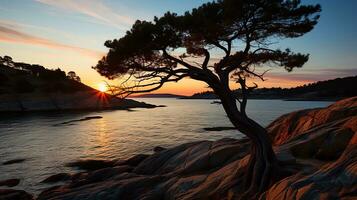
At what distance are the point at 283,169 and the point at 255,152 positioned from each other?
1429 mm

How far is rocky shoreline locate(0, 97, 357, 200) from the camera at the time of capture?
9070 mm

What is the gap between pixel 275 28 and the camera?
14.8 m

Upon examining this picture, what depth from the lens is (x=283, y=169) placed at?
13141 mm

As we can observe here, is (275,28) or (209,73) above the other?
(275,28)

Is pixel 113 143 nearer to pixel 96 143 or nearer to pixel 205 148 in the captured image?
pixel 96 143

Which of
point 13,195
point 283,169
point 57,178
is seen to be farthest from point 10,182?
point 283,169

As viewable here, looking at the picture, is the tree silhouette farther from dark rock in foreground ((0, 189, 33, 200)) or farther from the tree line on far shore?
the tree line on far shore

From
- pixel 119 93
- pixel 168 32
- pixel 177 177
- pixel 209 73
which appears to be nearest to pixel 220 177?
pixel 177 177

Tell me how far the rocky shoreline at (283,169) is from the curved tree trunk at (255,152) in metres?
0.59

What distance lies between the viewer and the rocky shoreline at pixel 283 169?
357 inches

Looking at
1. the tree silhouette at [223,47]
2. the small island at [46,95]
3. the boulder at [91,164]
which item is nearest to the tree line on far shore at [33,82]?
the small island at [46,95]

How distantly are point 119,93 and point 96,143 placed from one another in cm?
3476

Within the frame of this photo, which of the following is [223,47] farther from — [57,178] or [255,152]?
[57,178]

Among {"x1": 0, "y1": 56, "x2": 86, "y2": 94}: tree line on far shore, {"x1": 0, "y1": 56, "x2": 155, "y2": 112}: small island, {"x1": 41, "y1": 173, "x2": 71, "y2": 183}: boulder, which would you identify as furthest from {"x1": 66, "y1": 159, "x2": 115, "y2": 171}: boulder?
{"x1": 0, "y1": 56, "x2": 86, "y2": 94}: tree line on far shore
